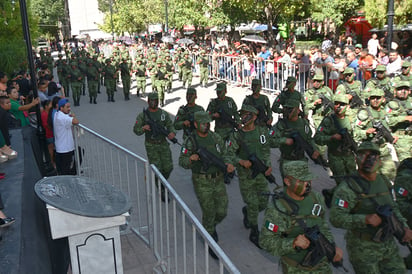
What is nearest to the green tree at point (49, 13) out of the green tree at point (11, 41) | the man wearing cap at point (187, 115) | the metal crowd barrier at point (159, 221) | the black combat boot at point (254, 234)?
the green tree at point (11, 41)

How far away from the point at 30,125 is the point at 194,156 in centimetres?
495

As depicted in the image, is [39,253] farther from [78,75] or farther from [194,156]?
[78,75]

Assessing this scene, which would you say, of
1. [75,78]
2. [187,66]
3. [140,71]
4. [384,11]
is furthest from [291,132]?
[384,11]

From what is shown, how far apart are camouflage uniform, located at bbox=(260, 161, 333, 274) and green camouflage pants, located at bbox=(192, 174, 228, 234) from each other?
1.94 m

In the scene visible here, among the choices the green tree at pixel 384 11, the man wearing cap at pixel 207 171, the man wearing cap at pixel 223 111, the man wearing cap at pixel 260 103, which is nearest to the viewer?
the man wearing cap at pixel 207 171

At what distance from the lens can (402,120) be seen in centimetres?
723

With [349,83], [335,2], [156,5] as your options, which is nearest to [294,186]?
[349,83]

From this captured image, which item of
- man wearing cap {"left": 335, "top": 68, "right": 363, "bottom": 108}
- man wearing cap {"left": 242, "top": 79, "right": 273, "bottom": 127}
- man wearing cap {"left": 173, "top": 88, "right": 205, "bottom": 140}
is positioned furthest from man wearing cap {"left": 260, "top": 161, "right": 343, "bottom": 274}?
man wearing cap {"left": 335, "top": 68, "right": 363, "bottom": 108}

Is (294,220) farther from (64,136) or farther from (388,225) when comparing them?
(64,136)

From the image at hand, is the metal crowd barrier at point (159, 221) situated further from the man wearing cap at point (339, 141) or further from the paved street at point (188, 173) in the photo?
the man wearing cap at point (339, 141)

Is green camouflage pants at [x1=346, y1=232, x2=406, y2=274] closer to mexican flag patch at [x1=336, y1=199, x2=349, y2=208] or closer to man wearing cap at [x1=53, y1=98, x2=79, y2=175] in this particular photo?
mexican flag patch at [x1=336, y1=199, x2=349, y2=208]

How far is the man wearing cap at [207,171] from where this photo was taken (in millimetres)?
5688

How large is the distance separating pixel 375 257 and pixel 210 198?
2271 millimetres

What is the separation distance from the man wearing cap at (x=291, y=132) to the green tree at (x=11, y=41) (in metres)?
15.0
